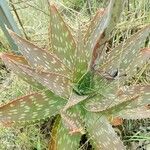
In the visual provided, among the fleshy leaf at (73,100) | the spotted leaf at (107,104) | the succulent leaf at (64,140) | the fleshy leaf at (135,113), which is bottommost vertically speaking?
the succulent leaf at (64,140)

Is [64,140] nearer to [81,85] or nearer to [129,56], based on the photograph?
[81,85]

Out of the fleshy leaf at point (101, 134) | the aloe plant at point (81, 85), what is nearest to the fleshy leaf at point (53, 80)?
the aloe plant at point (81, 85)

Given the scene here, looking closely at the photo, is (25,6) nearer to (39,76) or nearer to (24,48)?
(24,48)

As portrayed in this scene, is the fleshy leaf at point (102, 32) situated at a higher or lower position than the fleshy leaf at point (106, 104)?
higher

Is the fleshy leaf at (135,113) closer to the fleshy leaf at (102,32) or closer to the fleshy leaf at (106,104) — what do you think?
the fleshy leaf at (106,104)

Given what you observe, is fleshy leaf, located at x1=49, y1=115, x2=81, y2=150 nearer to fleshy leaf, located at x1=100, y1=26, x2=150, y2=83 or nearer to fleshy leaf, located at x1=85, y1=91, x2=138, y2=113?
fleshy leaf, located at x1=85, y1=91, x2=138, y2=113

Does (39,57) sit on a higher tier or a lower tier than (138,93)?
higher

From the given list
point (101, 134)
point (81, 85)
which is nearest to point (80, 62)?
point (81, 85)
